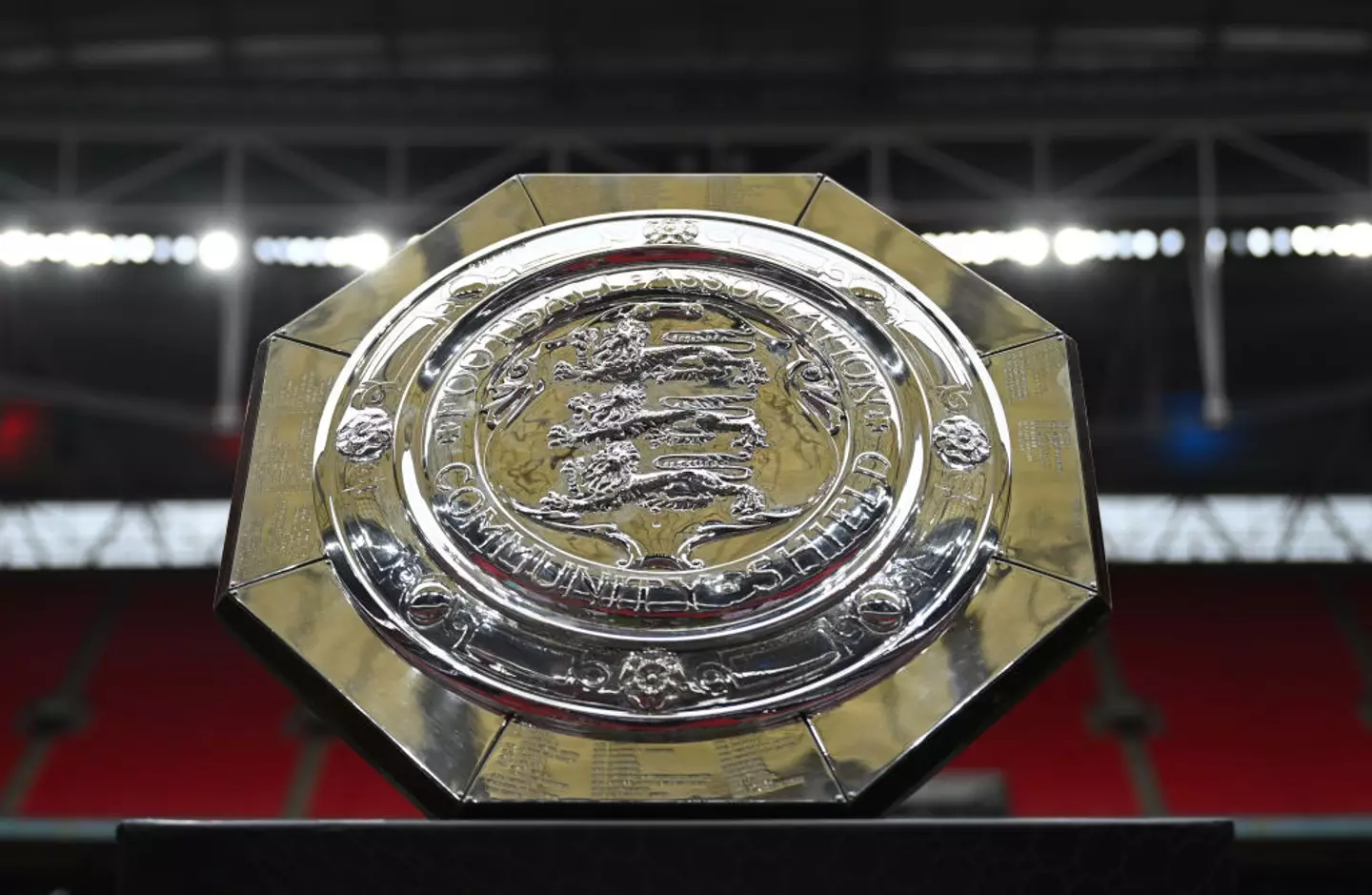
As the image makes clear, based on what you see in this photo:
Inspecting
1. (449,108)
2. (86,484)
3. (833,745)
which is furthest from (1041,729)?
(833,745)

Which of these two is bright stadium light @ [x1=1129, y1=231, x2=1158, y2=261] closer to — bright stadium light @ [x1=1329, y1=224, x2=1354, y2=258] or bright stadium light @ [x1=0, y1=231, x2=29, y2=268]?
bright stadium light @ [x1=1329, y1=224, x2=1354, y2=258]

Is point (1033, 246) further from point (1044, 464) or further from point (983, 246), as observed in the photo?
point (1044, 464)

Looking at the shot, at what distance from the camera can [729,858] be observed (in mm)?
1162

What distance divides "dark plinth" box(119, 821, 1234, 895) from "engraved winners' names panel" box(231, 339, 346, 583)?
357mm

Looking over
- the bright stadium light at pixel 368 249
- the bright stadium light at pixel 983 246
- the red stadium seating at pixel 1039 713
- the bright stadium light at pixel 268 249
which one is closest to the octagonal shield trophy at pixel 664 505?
the bright stadium light at pixel 368 249

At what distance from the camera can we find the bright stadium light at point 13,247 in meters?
7.20

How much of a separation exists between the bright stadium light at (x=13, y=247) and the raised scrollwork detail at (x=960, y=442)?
6971 millimetres

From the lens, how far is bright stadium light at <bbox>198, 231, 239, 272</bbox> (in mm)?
7230

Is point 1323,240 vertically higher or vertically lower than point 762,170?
lower

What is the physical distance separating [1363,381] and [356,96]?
25.0 feet

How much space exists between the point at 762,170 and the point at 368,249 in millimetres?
2389

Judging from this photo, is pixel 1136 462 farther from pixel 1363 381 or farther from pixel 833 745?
pixel 833 745

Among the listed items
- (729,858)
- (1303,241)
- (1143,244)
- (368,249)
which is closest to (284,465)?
(729,858)

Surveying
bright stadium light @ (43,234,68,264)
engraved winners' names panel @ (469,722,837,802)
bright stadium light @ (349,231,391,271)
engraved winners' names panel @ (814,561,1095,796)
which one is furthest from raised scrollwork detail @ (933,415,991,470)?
bright stadium light @ (43,234,68,264)
